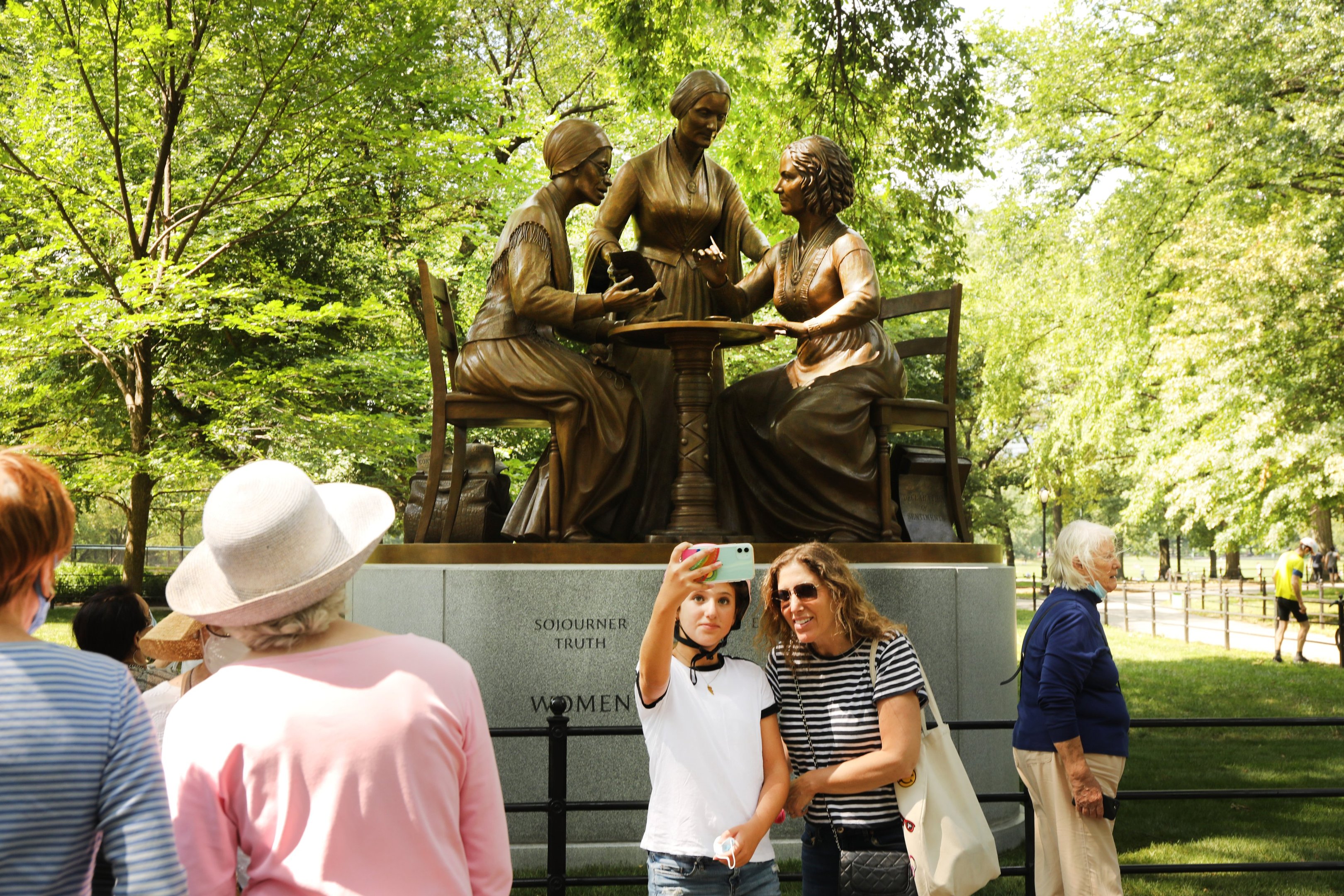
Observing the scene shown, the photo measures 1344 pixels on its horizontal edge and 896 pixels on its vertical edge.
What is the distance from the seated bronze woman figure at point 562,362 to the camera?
657cm

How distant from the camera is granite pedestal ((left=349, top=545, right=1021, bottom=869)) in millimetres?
5977

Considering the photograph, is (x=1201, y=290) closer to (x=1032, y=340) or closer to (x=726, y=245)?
(x=1032, y=340)

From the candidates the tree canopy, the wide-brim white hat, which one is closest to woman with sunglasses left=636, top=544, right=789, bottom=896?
the wide-brim white hat

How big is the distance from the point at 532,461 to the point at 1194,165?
40.3 feet

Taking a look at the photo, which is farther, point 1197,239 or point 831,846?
point 1197,239

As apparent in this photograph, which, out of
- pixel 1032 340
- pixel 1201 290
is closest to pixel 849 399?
pixel 1201 290

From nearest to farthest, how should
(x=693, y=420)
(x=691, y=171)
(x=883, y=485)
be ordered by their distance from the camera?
(x=693, y=420), (x=883, y=485), (x=691, y=171)

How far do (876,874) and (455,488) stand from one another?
4089mm

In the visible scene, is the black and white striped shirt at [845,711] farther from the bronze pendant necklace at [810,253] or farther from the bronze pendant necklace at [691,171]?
the bronze pendant necklace at [691,171]

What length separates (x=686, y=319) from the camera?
22.7 ft

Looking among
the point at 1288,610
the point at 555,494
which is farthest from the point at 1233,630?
the point at 555,494

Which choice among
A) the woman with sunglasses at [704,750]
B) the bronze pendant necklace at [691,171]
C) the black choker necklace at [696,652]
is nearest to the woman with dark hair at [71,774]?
the woman with sunglasses at [704,750]

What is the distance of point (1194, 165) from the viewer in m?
20.6

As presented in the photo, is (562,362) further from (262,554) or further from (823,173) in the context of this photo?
(262,554)
